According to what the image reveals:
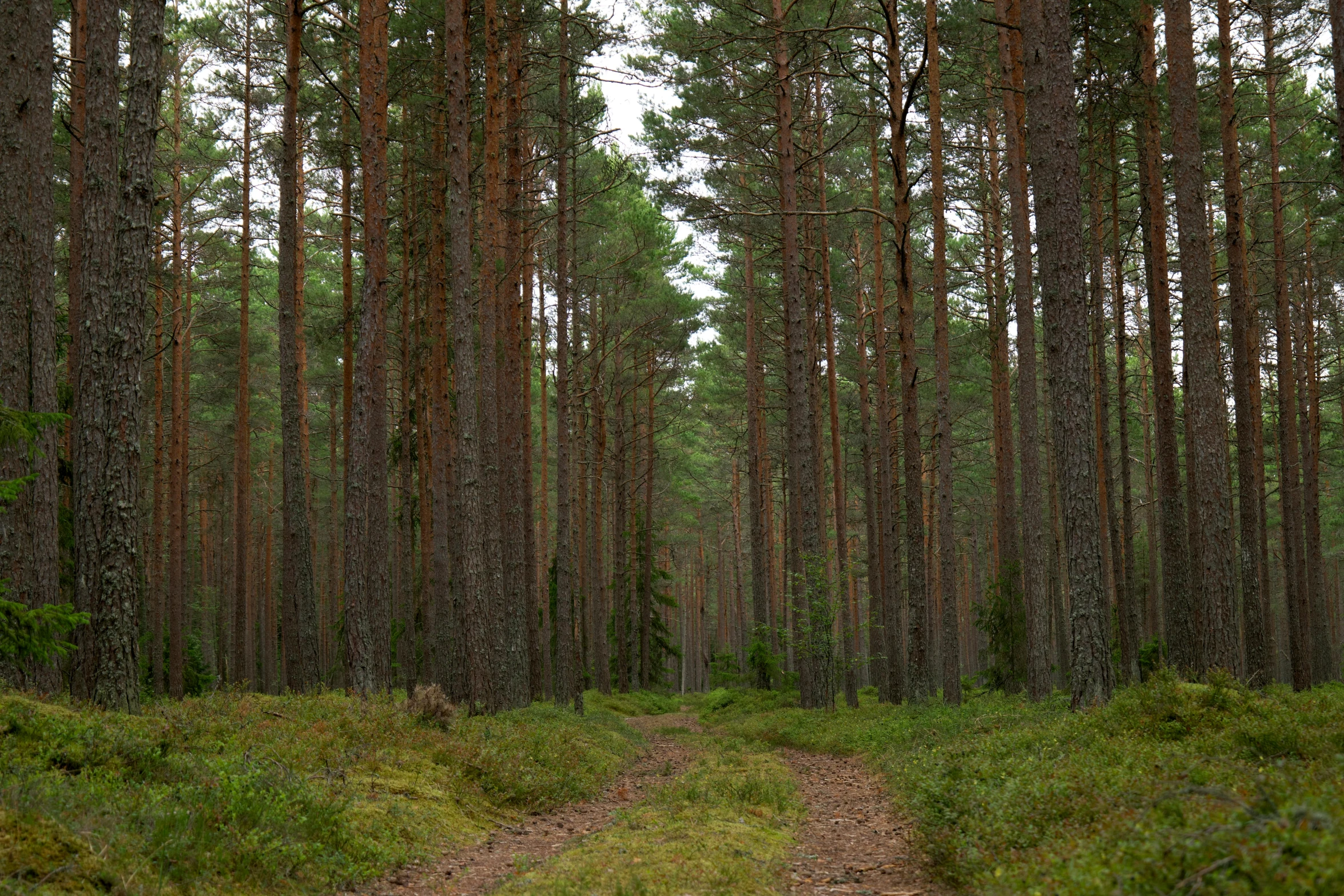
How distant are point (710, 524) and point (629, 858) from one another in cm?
5427

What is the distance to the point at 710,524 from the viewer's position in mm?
60406

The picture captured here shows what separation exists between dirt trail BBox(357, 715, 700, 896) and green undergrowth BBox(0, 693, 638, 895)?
0.17 m

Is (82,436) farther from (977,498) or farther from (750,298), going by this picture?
(977,498)

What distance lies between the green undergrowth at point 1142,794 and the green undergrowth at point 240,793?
4165 millimetres

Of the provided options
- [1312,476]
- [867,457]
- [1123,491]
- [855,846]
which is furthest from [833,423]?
[855,846]

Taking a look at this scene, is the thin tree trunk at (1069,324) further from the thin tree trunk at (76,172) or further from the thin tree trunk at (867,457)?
the thin tree trunk at (76,172)

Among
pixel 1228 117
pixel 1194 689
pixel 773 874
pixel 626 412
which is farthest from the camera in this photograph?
pixel 626 412

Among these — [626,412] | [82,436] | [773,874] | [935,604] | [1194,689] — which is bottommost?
[935,604]

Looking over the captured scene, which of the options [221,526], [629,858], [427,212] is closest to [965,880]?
[629,858]

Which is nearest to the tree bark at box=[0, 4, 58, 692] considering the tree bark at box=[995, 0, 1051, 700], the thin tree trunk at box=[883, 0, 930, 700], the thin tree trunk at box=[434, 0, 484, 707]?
the thin tree trunk at box=[434, 0, 484, 707]

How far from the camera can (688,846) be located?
21.3 ft

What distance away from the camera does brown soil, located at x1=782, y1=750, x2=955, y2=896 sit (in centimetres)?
A: 593

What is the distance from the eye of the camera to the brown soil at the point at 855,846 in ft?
19.4

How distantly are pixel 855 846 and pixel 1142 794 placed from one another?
3050 millimetres
